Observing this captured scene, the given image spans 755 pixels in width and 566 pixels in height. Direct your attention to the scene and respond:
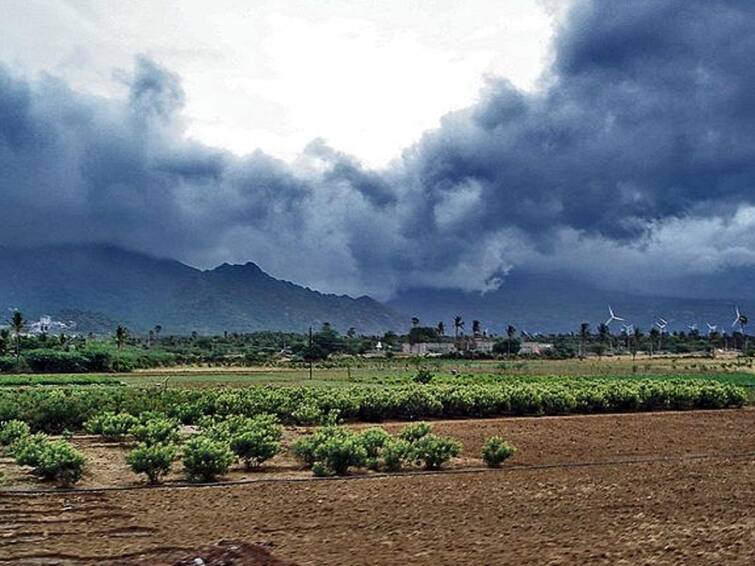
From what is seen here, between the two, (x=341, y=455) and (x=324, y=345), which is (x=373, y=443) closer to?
(x=341, y=455)

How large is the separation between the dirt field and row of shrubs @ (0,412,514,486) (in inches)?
34.0

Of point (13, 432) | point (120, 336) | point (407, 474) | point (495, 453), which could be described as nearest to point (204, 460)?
point (407, 474)

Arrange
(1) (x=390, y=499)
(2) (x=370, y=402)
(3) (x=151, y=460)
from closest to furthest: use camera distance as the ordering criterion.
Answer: (1) (x=390, y=499), (3) (x=151, y=460), (2) (x=370, y=402)

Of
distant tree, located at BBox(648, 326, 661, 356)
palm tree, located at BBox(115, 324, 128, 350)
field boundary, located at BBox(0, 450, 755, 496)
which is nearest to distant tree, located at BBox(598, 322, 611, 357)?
distant tree, located at BBox(648, 326, 661, 356)

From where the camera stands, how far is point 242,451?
60.2ft

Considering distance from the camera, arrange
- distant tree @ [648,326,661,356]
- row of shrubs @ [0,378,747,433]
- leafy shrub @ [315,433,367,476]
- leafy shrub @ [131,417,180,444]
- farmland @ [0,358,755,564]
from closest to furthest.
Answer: farmland @ [0,358,755,564]
leafy shrub @ [315,433,367,476]
leafy shrub @ [131,417,180,444]
row of shrubs @ [0,378,747,433]
distant tree @ [648,326,661,356]

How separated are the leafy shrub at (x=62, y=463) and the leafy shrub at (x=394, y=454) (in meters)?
6.22

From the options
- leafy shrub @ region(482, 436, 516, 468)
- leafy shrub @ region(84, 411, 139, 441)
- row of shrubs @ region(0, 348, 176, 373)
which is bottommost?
leafy shrub @ region(482, 436, 516, 468)

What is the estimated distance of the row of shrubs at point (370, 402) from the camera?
26672 millimetres

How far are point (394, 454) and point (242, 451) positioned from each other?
348 centimetres

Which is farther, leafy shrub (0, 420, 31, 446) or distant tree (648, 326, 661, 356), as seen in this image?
distant tree (648, 326, 661, 356)

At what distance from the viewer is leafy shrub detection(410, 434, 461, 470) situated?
1798cm

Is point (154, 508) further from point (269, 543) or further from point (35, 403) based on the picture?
point (35, 403)

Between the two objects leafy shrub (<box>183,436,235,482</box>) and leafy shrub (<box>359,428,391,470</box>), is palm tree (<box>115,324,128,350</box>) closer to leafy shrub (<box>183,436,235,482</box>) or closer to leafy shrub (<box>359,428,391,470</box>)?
leafy shrub (<box>359,428,391,470</box>)
